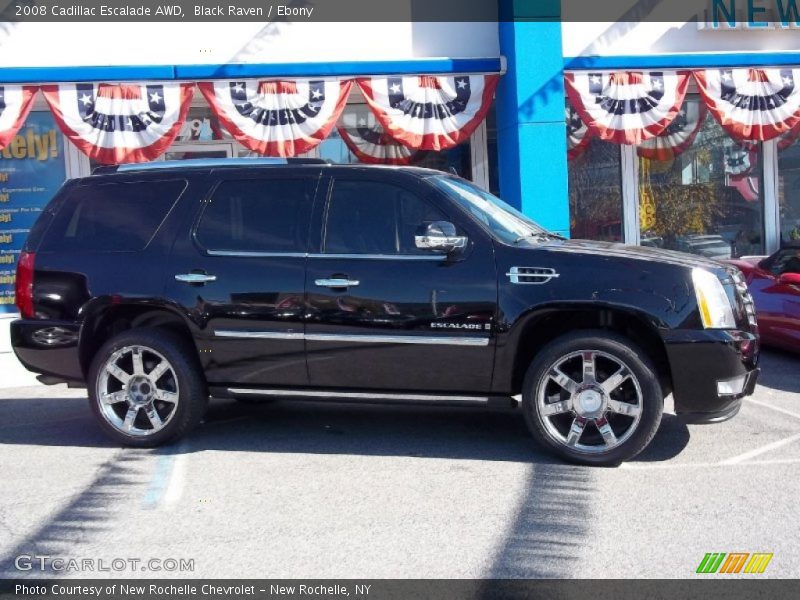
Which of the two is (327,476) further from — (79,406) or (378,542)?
(79,406)

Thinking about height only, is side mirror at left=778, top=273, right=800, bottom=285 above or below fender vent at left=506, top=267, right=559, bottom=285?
below

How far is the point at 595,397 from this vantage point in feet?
18.7

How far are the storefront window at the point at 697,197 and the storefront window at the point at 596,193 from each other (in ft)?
1.24

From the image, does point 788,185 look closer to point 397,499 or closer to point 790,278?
point 790,278

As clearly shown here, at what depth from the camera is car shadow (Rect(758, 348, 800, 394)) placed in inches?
324

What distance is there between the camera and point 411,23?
493 inches

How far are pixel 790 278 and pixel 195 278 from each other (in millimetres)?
5910

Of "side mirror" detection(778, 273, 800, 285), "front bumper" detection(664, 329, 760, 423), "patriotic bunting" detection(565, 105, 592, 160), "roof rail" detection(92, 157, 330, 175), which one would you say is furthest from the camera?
"patriotic bunting" detection(565, 105, 592, 160)

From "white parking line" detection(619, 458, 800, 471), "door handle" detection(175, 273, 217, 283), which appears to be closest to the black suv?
"door handle" detection(175, 273, 217, 283)

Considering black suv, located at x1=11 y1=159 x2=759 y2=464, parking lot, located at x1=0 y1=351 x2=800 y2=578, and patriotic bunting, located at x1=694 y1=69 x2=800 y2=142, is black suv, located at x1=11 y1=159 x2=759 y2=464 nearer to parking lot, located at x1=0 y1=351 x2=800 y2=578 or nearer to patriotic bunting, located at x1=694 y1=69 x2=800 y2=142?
parking lot, located at x1=0 y1=351 x2=800 y2=578

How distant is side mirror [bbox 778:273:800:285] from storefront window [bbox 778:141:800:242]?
17.4 ft

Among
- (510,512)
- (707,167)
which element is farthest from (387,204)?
(707,167)

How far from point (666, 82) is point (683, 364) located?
7.98 m

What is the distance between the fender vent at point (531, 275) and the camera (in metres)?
5.68
